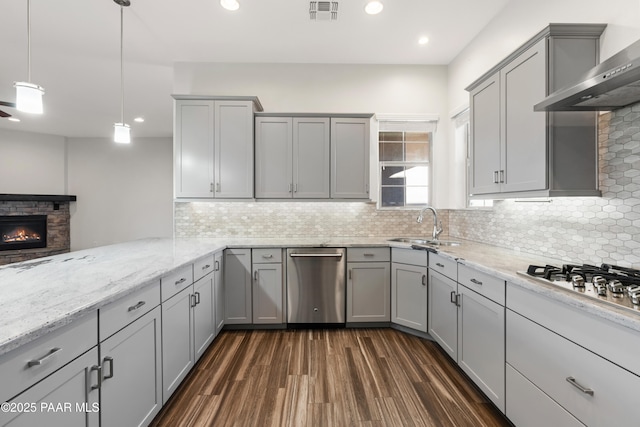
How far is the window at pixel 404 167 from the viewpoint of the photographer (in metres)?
3.69

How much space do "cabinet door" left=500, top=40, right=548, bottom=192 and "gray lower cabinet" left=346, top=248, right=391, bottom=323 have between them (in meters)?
1.42

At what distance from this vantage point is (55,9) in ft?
8.32

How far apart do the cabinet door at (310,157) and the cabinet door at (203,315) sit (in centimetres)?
139

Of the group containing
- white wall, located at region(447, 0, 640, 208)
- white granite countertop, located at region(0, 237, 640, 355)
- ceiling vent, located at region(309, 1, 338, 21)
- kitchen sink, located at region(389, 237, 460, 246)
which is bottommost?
white granite countertop, located at region(0, 237, 640, 355)

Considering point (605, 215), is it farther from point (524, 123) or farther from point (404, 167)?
point (404, 167)

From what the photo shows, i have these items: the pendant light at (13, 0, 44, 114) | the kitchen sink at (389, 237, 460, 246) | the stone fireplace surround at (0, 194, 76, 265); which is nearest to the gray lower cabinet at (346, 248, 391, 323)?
the kitchen sink at (389, 237, 460, 246)

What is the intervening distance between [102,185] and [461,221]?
8.34 meters

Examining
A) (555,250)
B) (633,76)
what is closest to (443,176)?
(555,250)

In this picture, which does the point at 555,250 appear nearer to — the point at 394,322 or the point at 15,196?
the point at 394,322

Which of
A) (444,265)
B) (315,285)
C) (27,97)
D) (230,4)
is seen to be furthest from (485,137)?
(27,97)

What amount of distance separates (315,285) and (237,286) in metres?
0.83

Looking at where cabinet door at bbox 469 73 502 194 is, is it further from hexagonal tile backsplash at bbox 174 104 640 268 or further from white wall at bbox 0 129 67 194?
white wall at bbox 0 129 67 194

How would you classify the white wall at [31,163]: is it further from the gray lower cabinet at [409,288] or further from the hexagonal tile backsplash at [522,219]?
the gray lower cabinet at [409,288]

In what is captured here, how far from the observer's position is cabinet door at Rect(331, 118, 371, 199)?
329cm
